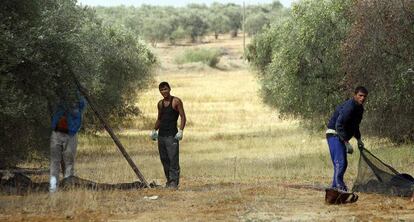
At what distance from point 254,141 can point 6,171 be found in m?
16.6

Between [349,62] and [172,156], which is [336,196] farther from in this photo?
[349,62]

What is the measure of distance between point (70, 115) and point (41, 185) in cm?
159

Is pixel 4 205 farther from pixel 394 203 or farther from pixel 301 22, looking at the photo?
pixel 301 22

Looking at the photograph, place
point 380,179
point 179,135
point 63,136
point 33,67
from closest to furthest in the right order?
1. point 380,179
2. point 33,67
3. point 63,136
4. point 179,135

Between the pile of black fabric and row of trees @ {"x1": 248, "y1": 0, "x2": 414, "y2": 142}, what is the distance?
20.0 ft

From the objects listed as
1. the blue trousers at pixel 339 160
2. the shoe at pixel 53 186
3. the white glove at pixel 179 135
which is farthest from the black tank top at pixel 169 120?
the blue trousers at pixel 339 160

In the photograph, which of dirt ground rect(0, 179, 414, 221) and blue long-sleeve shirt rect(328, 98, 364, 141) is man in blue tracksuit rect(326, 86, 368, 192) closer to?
blue long-sleeve shirt rect(328, 98, 364, 141)

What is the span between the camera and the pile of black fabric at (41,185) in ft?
39.4

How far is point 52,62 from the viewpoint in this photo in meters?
12.0

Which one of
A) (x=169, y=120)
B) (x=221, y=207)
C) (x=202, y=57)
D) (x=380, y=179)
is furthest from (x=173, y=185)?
(x=202, y=57)

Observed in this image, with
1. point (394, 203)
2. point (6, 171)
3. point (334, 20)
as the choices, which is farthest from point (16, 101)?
point (334, 20)

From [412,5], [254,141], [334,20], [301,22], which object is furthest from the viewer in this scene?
[254,141]

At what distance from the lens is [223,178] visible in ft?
50.1

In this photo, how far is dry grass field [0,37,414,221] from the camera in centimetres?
950
